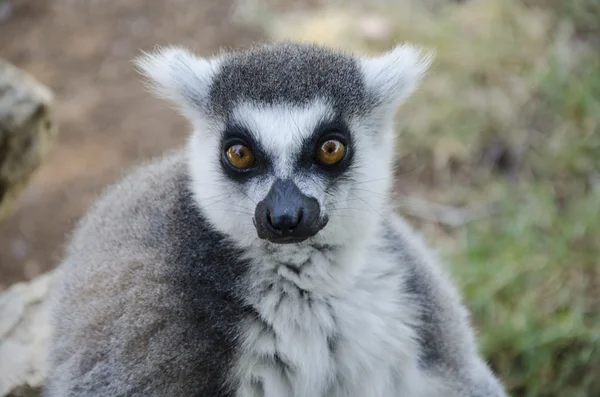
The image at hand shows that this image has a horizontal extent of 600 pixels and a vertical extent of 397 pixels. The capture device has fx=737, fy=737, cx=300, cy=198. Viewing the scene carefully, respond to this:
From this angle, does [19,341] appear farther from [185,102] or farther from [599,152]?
[599,152]

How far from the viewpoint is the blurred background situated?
14.4ft

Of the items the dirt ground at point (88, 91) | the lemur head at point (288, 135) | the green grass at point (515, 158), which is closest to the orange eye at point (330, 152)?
the lemur head at point (288, 135)

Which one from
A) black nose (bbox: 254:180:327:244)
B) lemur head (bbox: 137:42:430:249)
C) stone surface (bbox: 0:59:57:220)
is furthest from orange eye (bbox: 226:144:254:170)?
stone surface (bbox: 0:59:57:220)

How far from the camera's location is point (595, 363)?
401 cm

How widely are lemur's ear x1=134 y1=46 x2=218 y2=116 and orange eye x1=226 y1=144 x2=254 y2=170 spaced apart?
33 centimetres

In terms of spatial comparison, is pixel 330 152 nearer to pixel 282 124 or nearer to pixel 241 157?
pixel 282 124

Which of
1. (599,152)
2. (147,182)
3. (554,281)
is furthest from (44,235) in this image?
(599,152)

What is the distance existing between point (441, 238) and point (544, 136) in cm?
127

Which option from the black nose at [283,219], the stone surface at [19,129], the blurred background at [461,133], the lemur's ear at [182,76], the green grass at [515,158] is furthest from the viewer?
the blurred background at [461,133]

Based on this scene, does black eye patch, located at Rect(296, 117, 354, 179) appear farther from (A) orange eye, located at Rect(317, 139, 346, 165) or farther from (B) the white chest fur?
(B) the white chest fur

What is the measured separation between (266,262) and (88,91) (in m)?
4.70

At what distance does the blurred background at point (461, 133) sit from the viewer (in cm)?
439

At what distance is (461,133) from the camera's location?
19.1 ft

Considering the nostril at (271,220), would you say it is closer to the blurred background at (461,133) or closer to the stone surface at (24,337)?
the stone surface at (24,337)
